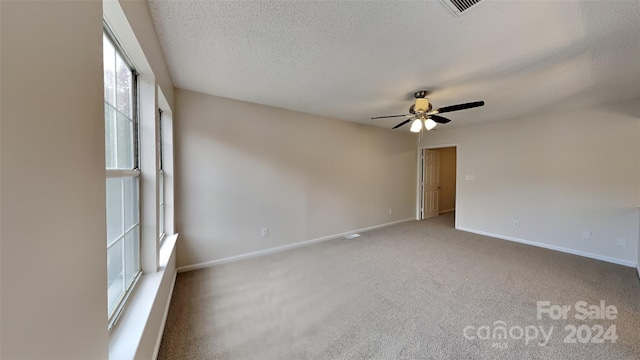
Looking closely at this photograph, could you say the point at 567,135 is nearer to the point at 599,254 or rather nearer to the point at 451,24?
the point at 599,254

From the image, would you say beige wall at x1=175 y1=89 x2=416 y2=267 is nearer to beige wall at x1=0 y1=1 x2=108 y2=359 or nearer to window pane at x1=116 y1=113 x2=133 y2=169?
window pane at x1=116 y1=113 x2=133 y2=169

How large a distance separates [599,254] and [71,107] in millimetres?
5653

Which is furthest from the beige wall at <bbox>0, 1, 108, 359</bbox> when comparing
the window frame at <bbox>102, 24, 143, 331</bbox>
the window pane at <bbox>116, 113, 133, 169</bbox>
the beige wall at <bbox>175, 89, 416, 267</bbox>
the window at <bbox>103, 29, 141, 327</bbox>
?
the beige wall at <bbox>175, 89, 416, 267</bbox>

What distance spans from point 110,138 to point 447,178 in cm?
722

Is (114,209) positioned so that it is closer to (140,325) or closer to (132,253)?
(132,253)

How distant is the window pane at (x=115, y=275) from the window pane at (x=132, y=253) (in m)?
0.08

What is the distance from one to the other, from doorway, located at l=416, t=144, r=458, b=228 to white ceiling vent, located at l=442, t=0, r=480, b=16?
162 inches

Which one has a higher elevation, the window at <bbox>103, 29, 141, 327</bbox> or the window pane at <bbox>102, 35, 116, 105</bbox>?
the window pane at <bbox>102, 35, 116, 105</bbox>

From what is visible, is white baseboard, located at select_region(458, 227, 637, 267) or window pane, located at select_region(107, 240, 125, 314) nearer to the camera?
window pane, located at select_region(107, 240, 125, 314)

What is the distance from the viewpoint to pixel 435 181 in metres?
5.95

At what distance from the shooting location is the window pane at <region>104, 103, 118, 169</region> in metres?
1.17

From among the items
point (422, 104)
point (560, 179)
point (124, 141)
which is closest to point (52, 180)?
point (124, 141)

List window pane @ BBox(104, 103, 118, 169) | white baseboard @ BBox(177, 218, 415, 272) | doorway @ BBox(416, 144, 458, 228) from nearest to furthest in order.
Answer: window pane @ BBox(104, 103, 118, 169) → white baseboard @ BBox(177, 218, 415, 272) → doorway @ BBox(416, 144, 458, 228)

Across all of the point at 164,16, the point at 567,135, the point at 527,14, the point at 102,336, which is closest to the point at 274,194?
the point at 164,16
